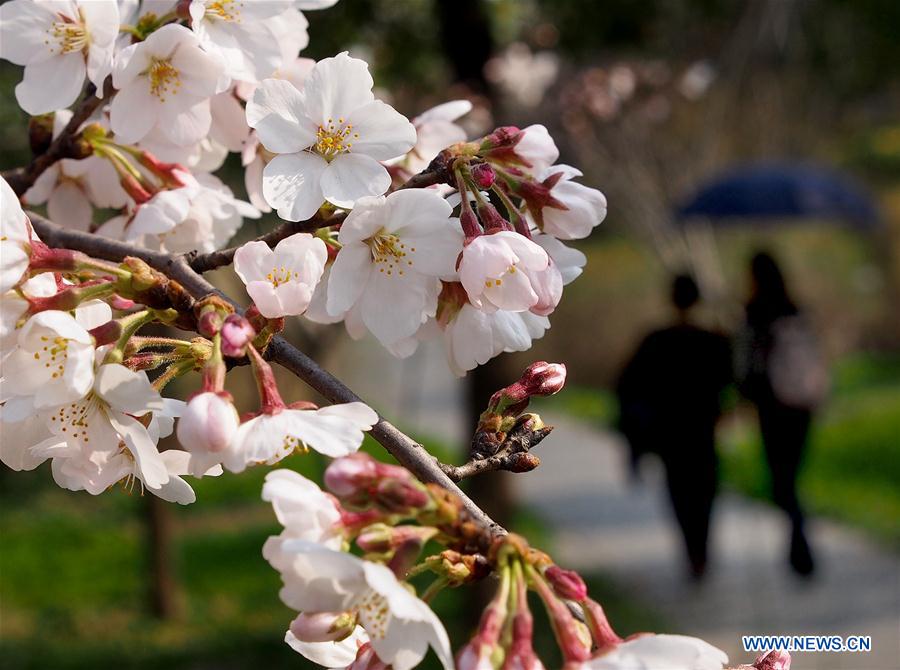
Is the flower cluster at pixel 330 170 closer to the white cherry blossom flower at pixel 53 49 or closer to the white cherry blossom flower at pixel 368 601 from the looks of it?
the white cherry blossom flower at pixel 53 49

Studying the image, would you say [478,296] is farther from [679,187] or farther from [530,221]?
[679,187]

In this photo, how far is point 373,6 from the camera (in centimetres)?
407

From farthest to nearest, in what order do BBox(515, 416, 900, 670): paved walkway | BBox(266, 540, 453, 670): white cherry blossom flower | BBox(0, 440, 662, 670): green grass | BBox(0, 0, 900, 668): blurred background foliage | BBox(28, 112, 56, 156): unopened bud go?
BBox(515, 416, 900, 670): paved walkway, BBox(0, 440, 662, 670): green grass, BBox(0, 0, 900, 668): blurred background foliage, BBox(28, 112, 56, 156): unopened bud, BBox(266, 540, 453, 670): white cherry blossom flower

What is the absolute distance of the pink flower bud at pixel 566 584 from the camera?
733mm

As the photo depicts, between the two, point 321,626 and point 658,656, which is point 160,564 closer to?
point 321,626

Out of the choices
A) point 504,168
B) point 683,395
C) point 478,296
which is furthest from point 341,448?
point 683,395

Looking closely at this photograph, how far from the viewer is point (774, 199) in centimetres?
607

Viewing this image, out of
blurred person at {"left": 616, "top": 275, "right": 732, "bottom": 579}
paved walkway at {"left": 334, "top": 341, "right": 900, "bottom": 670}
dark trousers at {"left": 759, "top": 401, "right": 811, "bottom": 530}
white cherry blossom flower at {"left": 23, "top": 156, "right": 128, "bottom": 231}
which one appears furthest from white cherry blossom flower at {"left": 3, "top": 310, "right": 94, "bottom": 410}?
dark trousers at {"left": 759, "top": 401, "right": 811, "bottom": 530}

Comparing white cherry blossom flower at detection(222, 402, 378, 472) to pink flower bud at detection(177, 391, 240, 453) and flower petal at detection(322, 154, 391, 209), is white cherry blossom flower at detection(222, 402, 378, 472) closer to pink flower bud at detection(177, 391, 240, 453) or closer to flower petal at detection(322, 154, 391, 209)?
pink flower bud at detection(177, 391, 240, 453)

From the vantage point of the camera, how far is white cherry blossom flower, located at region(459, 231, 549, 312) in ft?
2.92

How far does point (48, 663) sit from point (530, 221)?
456 cm

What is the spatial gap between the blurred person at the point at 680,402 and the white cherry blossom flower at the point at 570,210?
3.69m

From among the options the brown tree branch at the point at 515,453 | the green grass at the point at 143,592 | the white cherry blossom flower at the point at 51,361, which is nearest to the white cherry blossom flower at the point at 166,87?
the white cherry blossom flower at the point at 51,361

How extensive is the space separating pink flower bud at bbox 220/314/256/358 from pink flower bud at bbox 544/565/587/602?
0.89 feet
